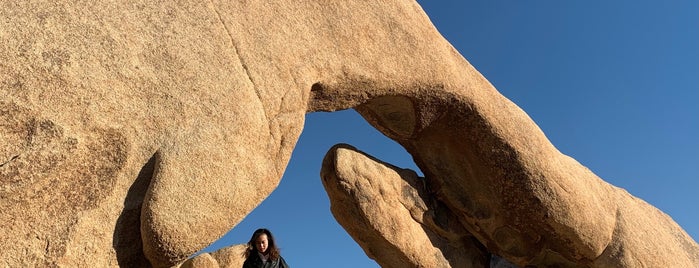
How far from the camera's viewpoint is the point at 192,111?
4.19 metres

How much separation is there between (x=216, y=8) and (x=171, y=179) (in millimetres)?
1359

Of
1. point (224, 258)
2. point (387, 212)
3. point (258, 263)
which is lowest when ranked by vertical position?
point (224, 258)

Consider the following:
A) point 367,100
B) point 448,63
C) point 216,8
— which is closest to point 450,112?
point 448,63

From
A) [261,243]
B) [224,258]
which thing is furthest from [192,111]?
[224,258]

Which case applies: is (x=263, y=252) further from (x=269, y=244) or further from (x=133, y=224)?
(x=133, y=224)

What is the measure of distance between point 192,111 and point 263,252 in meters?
1.34

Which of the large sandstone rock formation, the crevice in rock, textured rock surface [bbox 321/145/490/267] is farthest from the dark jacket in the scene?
textured rock surface [bbox 321/145/490/267]

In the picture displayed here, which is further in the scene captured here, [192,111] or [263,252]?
[263,252]

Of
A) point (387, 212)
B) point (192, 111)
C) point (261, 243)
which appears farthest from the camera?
point (387, 212)

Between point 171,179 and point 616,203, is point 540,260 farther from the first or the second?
point 171,179

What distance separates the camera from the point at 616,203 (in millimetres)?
7770

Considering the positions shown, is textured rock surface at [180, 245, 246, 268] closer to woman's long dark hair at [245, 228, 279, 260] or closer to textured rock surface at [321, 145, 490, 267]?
woman's long dark hair at [245, 228, 279, 260]

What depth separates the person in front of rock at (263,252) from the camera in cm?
496

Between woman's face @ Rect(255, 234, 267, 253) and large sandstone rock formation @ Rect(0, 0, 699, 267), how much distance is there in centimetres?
52
